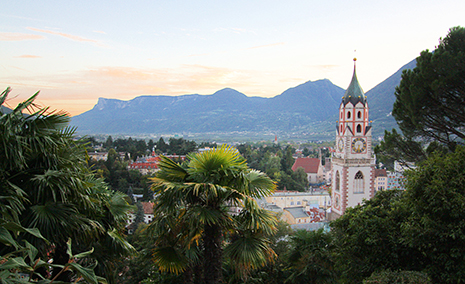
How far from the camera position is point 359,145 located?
824 inches

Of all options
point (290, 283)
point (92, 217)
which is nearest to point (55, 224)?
point (92, 217)

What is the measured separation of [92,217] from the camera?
15.8 ft

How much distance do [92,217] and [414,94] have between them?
7908 mm

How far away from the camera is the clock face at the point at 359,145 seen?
2078 centimetres

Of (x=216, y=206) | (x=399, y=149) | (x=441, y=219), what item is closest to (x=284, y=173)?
(x=399, y=149)

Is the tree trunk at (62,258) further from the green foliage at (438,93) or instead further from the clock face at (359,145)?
the clock face at (359,145)

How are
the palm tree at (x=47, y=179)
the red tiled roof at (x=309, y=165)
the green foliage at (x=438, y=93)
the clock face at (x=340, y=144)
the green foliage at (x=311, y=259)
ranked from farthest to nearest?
the red tiled roof at (x=309, y=165)
the clock face at (x=340, y=144)
the green foliage at (x=438, y=93)
the green foliage at (x=311, y=259)
the palm tree at (x=47, y=179)

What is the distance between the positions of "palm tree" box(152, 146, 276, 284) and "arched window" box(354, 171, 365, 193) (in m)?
18.0

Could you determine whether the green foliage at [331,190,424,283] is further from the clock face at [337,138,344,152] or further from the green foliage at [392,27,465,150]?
the clock face at [337,138,344,152]

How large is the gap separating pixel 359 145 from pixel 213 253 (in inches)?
712

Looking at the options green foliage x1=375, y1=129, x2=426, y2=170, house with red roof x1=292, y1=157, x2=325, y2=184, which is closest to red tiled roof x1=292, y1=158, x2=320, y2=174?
house with red roof x1=292, y1=157, x2=325, y2=184

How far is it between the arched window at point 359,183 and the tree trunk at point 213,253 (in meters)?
18.3

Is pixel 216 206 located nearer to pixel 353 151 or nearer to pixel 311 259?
pixel 311 259

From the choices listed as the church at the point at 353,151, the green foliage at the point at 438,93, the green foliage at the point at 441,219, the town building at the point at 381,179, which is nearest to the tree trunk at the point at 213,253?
the green foliage at the point at 441,219
